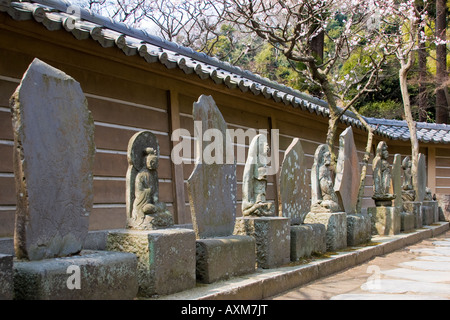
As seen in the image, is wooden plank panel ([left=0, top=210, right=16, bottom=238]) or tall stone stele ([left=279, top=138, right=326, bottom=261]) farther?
tall stone stele ([left=279, top=138, right=326, bottom=261])

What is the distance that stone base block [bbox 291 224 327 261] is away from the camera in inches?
251

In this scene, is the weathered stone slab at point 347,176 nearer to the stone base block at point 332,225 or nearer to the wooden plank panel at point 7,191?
the stone base block at point 332,225

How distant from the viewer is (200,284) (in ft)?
15.6

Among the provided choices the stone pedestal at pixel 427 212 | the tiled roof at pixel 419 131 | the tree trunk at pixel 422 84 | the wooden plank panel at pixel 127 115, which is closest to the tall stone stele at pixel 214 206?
the wooden plank panel at pixel 127 115

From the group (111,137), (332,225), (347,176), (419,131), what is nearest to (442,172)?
(419,131)

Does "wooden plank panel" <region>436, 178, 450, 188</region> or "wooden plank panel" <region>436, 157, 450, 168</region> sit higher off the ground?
"wooden plank panel" <region>436, 157, 450, 168</region>

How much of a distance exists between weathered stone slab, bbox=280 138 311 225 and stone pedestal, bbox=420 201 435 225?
7422mm

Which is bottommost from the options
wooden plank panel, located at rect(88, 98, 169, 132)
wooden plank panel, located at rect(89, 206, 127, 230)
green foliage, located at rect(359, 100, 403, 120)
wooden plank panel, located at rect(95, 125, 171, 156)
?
wooden plank panel, located at rect(89, 206, 127, 230)

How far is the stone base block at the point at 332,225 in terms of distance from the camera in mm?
7496

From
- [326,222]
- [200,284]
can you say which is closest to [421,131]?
[326,222]

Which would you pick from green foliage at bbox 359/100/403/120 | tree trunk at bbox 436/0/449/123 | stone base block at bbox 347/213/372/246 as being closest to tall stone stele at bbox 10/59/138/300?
stone base block at bbox 347/213/372/246

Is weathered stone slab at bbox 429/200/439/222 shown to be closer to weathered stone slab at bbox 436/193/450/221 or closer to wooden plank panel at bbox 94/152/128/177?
weathered stone slab at bbox 436/193/450/221

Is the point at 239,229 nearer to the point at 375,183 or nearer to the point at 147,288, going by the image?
the point at 147,288

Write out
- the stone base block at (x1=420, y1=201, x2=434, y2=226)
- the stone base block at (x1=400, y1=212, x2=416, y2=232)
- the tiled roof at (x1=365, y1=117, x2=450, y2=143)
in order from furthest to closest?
the tiled roof at (x1=365, y1=117, x2=450, y2=143)
the stone base block at (x1=420, y1=201, x2=434, y2=226)
the stone base block at (x1=400, y1=212, x2=416, y2=232)
